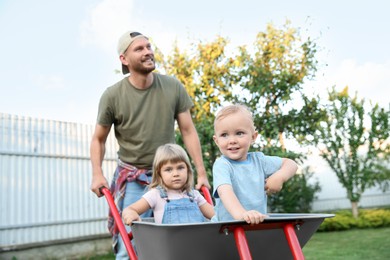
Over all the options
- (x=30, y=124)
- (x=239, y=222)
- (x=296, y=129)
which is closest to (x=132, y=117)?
(x=239, y=222)

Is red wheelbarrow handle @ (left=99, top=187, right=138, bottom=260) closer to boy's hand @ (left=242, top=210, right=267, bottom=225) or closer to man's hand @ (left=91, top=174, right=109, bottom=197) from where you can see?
man's hand @ (left=91, top=174, right=109, bottom=197)

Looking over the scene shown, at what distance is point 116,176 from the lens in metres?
3.05

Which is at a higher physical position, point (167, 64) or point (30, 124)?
point (167, 64)

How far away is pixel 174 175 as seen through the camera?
8.54 ft

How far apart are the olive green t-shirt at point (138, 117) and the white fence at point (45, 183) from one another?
3.40 m

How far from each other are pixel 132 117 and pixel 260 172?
103 centimetres

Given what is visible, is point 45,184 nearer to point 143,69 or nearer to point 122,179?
point 122,179

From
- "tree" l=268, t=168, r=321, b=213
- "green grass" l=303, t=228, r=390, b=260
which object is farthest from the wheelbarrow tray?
"tree" l=268, t=168, r=321, b=213

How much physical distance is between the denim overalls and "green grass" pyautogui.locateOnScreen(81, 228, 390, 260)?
3679 mm

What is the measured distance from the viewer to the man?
9.56ft

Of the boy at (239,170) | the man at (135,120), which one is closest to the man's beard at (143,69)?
the man at (135,120)

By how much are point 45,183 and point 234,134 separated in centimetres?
481

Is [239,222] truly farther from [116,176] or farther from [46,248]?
[46,248]

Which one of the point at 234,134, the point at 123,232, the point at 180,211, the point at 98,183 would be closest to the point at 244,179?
the point at 234,134
